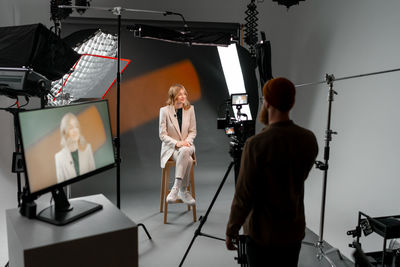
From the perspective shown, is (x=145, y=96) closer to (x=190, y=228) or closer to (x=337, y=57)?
(x=190, y=228)

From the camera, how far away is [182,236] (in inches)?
111

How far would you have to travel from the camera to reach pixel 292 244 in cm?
139

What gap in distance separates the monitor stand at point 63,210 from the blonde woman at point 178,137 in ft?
5.02

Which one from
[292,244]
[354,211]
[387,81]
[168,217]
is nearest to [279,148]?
[292,244]

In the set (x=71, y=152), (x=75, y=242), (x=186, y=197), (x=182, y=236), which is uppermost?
(x=71, y=152)

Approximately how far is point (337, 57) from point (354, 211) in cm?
124

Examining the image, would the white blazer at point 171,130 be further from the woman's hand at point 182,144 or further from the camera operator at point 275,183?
the camera operator at point 275,183

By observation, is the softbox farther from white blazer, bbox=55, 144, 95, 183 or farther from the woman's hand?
the woman's hand

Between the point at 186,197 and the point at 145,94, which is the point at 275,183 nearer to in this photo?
the point at 186,197

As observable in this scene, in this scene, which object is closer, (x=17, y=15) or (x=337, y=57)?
(x=337, y=57)

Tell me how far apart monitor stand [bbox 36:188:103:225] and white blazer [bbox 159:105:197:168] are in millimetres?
1651

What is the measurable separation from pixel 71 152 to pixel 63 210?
264 mm

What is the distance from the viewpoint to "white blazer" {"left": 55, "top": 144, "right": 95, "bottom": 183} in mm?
1421

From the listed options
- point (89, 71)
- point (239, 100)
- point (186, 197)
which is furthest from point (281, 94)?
point (89, 71)
